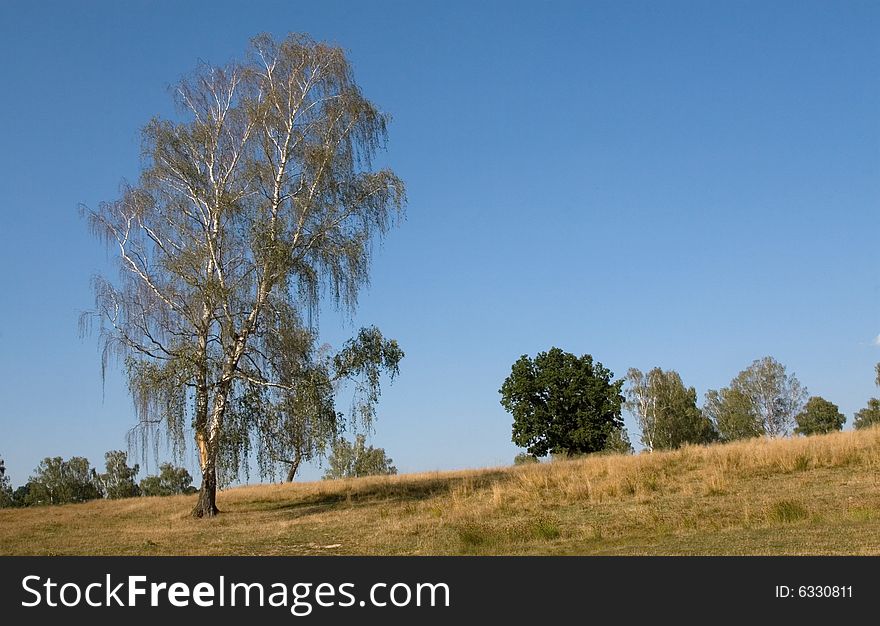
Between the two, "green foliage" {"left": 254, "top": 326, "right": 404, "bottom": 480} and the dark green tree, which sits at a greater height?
"green foliage" {"left": 254, "top": 326, "right": 404, "bottom": 480}

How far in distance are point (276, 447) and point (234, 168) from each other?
10417 mm

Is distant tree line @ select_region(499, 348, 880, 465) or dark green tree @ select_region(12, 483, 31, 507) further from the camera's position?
dark green tree @ select_region(12, 483, 31, 507)

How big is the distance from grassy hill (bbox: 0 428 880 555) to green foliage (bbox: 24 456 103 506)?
211 ft

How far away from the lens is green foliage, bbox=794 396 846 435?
94.4 meters

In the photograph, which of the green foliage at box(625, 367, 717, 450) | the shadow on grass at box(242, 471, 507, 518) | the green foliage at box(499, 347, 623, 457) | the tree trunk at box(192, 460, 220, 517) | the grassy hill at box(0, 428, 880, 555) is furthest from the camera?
the green foliage at box(625, 367, 717, 450)

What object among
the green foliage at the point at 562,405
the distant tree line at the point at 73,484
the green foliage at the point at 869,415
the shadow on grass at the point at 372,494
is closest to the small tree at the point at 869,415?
the green foliage at the point at 869,415

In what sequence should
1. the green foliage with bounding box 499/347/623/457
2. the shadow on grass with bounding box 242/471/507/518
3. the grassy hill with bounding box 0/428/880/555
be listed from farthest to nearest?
the green foliage with bounding box 499/347/623/457 < the shadow on grass with bounding box 242/471/507/518 < the grassy hill with bounding box 0/428/880/555

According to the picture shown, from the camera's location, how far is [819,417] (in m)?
96.1

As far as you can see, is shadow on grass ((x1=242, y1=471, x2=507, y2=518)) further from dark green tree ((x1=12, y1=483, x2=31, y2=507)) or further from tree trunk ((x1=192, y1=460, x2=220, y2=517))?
dark green tree ((x1=12, y1=483, x2=31, y2=507))

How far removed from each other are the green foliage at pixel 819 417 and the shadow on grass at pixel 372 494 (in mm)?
71711

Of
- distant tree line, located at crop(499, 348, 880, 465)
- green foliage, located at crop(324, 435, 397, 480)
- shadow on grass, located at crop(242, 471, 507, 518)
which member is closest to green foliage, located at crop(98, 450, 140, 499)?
green foliage, located at crop(324, 435, 397, 480)

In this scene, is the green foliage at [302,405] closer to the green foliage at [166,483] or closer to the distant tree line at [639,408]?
the distant tree line at [639,408]

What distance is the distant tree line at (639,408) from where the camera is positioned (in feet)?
190
